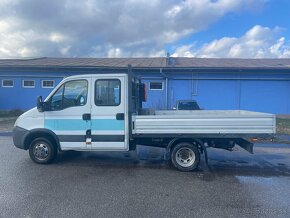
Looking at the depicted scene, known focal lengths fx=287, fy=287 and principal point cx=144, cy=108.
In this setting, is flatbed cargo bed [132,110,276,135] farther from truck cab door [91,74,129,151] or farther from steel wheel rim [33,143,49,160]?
steel wheel rim [33,143,49,160]

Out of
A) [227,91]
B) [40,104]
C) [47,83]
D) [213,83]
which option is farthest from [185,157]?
[47,83]

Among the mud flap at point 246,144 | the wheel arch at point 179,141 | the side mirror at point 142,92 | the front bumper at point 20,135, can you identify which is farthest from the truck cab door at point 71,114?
the mud flap at point 246,144

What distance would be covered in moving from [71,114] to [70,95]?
1.59ft

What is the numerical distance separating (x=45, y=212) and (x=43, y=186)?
1.40 meters

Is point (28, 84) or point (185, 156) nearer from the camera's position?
point (185, 156)

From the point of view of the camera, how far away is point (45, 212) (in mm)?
4496

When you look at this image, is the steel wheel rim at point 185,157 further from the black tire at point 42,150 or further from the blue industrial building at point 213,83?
the blue industrial building at point 213,83

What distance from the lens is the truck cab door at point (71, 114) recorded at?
7215 millimetres

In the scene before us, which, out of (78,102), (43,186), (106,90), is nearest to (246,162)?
(106,90)

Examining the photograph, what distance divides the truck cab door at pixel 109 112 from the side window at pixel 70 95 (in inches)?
10.4

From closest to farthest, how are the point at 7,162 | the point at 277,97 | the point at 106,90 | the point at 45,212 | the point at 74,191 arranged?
the point at 45,212 → the point at 74,191 → the point at 106,90 → the point at 7,162 → the point at 277,97

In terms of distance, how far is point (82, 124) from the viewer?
722 cm

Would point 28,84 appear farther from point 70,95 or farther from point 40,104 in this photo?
point 70,95

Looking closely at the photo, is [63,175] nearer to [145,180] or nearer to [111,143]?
[111,143]
